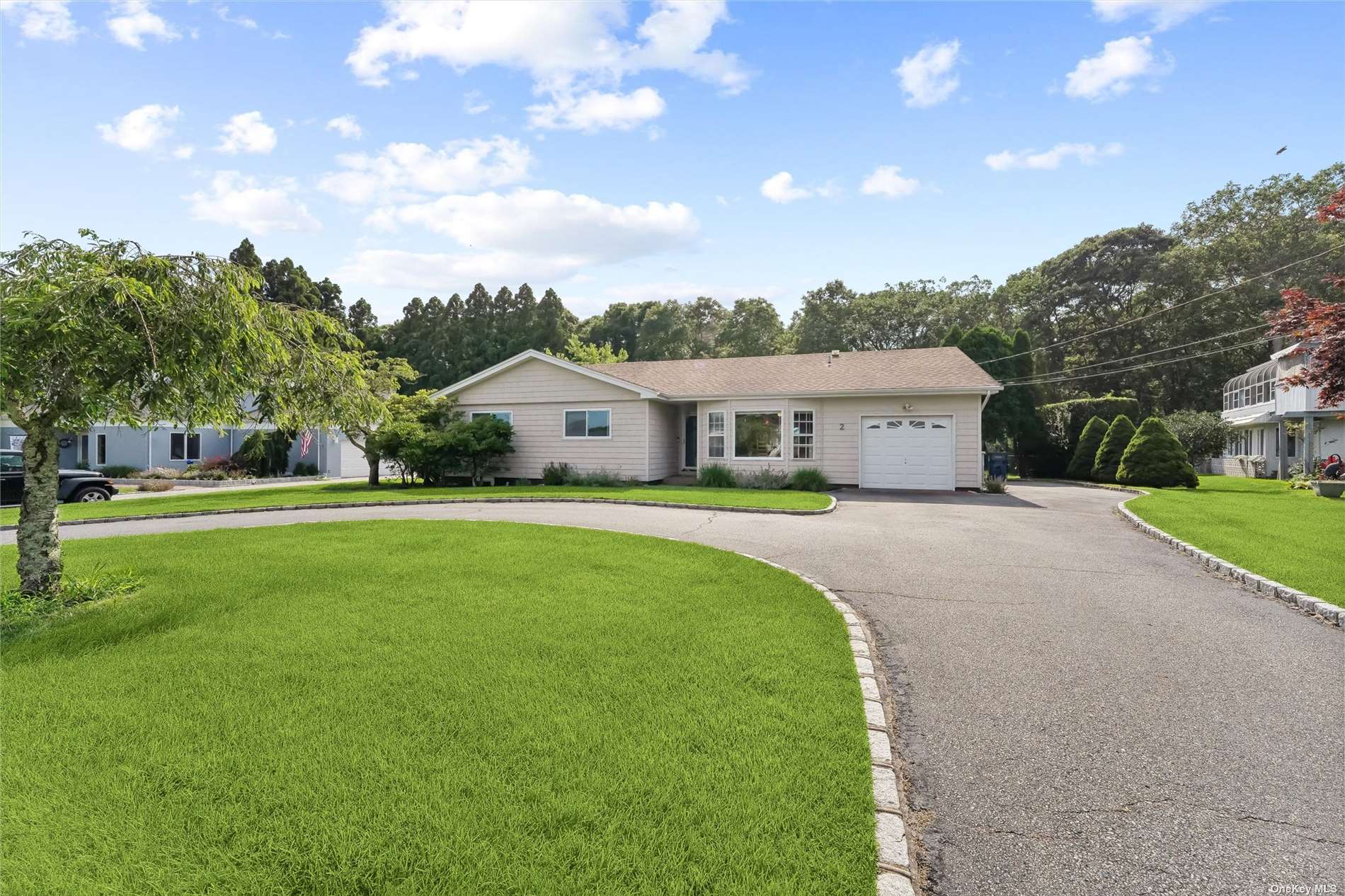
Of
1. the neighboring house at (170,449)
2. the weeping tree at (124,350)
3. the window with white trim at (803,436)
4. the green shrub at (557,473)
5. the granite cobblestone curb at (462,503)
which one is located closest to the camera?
the weeping tree at (124,350)

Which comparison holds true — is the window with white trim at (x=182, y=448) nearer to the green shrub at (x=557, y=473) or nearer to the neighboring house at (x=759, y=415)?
the neighboring house at (x=759, y=415)

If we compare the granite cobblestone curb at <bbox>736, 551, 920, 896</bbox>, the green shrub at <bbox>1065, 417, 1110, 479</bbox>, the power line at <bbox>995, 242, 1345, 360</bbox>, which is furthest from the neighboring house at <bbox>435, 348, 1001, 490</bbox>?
the power line at <bbox>995, 242, 1345, 360</bbox>

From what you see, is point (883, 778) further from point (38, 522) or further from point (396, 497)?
point (396, 497)

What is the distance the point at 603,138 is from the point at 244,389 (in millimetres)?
10212

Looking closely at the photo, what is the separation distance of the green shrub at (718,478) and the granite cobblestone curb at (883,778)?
13.1m

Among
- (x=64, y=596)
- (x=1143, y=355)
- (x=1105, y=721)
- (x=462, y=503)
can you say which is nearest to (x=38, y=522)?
(x=64, y=596)

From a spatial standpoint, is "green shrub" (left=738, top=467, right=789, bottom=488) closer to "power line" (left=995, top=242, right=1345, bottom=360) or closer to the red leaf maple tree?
the red leaf maple tree

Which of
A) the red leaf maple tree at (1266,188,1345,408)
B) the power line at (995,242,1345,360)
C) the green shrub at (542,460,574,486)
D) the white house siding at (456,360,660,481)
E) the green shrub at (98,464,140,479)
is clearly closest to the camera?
the red leaf maple tree at (1266,188,1345,408)

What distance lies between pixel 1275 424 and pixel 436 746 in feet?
115

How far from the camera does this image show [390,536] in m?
9.04

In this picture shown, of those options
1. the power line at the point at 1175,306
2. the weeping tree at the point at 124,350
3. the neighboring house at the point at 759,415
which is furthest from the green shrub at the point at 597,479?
the power line at the point at 1175,306

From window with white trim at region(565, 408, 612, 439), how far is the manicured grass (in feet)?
45.2

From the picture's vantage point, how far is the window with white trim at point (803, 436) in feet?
60.8

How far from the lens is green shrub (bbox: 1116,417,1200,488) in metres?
19.6
